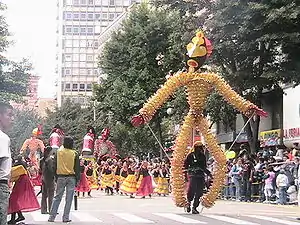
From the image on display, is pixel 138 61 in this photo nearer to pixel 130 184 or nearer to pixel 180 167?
pixel 130 184

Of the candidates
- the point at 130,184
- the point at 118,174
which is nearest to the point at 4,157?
the point at 130,184

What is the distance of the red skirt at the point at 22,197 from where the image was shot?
1271 cm

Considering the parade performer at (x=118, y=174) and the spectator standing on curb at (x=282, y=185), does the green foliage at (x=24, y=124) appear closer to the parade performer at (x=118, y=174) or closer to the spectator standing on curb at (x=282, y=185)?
the parade performer at (x=118, y=174)

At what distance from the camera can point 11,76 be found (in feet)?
138

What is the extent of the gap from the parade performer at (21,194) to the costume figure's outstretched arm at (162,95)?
4.95 meters

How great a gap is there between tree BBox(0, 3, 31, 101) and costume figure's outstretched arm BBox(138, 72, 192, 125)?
24015 mm

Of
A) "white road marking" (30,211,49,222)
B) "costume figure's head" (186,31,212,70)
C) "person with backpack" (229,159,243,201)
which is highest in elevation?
"costume figure's head" (186,31,212,70)

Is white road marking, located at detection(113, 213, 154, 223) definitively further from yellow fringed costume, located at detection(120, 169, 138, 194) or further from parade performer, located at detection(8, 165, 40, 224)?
yellow fringed costume, located at detection(120, 169, 138, 194)

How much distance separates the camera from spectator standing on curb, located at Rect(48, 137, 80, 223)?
45.2 feet

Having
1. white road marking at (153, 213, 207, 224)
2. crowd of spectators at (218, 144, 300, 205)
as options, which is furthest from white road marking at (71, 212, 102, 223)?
crowd of spectators at (218, 144, 300, 205)

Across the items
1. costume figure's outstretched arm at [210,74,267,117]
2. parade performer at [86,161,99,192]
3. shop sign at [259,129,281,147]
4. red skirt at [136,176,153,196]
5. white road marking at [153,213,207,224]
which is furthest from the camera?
shop sign at [259,129,281,147]

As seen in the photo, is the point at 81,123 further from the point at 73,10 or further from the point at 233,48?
the point at 73,10

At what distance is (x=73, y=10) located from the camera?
131m

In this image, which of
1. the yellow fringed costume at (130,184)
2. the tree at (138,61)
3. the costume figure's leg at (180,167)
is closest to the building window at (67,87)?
the tree at (138,61)
